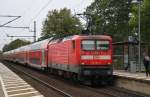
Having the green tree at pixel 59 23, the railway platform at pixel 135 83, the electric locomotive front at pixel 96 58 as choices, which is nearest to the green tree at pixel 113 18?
the green tree at pixel 59 23

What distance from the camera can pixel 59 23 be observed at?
99625mm

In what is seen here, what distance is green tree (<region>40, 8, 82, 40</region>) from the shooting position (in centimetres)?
9281

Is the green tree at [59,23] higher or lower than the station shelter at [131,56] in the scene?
higher

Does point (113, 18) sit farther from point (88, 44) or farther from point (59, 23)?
point (88, 44)

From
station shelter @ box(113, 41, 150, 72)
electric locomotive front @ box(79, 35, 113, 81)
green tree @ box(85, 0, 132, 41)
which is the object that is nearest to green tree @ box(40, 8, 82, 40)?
green tree @ box(85, 0, 132, 41)

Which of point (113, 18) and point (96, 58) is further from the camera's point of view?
point (113, 18)

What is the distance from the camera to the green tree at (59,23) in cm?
9281

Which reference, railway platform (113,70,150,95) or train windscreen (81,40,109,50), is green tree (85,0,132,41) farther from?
railway platform (113,70,150,95)

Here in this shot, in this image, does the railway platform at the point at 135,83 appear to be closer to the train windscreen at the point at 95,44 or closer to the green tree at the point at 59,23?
the train windscreen at the point at 95,44

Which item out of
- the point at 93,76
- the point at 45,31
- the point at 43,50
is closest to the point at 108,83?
the point at 93,76

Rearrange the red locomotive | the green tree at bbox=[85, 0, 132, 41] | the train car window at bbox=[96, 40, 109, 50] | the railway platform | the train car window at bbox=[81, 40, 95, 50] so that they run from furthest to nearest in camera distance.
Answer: the green tree at bbox=[85, 0, 132, 41] → the train car window at bbox=[96, 40, 109, 50] → the train car window at bbox=[81, 40, 95, 50] → the red locomotive → the railway platform

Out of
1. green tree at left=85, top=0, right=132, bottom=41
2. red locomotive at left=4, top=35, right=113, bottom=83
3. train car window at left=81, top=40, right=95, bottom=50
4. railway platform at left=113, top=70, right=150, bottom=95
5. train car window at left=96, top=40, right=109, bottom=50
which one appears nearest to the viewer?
railway platform at left=113, top=70, right=150, bottom=95

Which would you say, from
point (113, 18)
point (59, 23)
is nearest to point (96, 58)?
point (113, 18)

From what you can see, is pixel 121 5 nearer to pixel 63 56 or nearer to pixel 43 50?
pixel 43 50
